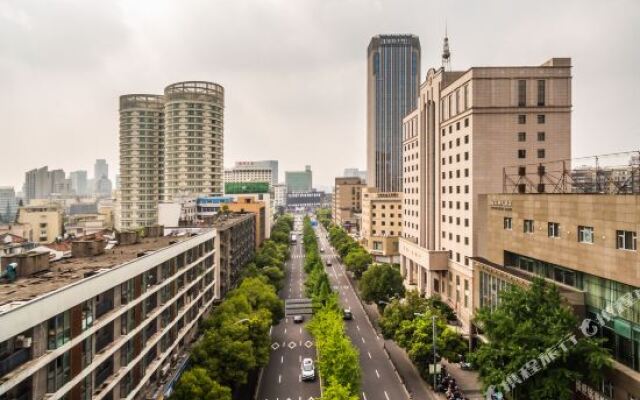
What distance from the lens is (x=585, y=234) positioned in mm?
31469

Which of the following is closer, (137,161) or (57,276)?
(57,276)

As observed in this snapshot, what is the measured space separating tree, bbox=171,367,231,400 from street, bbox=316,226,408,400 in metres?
15.0

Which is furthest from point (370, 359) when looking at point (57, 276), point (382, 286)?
point (57, 276)

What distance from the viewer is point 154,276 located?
36.6 metres

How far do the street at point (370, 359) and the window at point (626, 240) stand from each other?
23.3 metres

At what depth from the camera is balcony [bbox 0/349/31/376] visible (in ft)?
62.0

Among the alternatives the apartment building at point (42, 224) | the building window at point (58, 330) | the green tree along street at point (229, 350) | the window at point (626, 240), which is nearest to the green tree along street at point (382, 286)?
the green tree along street at point (229, 350)

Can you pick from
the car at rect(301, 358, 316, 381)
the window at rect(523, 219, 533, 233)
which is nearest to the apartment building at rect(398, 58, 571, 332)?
the window at rect(523, 219, 533, 233)

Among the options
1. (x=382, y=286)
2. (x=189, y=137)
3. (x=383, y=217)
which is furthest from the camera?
(x=189, y=137)

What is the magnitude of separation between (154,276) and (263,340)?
43.5 ft

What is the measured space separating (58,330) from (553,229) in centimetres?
3568

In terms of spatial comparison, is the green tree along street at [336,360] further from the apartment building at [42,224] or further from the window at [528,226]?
the apartment building at [42,224]

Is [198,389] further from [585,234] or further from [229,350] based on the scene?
[585,234]

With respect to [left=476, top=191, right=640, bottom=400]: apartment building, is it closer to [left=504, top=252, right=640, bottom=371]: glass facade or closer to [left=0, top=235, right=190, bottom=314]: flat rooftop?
[left=504, top=252, right=640, bottom=371]: glass facade
